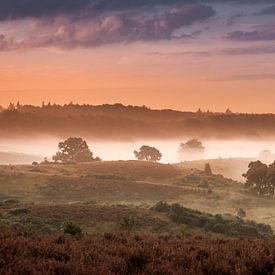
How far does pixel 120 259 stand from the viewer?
1102cm

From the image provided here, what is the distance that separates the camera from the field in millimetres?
11016

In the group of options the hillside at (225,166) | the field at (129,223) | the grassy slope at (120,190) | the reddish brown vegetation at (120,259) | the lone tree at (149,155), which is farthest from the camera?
the lone tree at (149,155)

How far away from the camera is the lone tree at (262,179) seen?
331 ft

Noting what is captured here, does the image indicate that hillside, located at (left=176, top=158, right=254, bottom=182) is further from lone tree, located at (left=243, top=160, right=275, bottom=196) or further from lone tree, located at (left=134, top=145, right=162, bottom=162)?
lone tree, located at (left=243, top=160, right=275, bottom=196)

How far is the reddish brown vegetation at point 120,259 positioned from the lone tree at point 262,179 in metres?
89.9

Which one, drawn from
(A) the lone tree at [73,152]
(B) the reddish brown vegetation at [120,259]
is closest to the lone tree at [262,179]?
(A) the lone tree at [73,152]

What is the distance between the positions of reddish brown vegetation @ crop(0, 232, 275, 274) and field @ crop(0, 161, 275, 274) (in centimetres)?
3

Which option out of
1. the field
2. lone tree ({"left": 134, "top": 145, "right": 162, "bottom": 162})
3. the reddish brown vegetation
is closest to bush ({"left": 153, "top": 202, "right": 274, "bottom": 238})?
the field

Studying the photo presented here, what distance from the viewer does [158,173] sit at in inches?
5037

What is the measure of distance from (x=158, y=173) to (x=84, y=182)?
28649 mm

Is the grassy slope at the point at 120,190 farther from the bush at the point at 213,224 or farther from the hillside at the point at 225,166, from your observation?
the hillside at the point at 225,166

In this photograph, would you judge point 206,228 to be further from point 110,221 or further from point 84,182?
point 84,182

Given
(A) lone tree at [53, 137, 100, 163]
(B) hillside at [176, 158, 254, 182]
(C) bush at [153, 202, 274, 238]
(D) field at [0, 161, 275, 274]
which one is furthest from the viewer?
(B) hillside at [176, 158, 254, 182]

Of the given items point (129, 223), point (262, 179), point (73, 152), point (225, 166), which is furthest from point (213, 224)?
point (225, 166)
